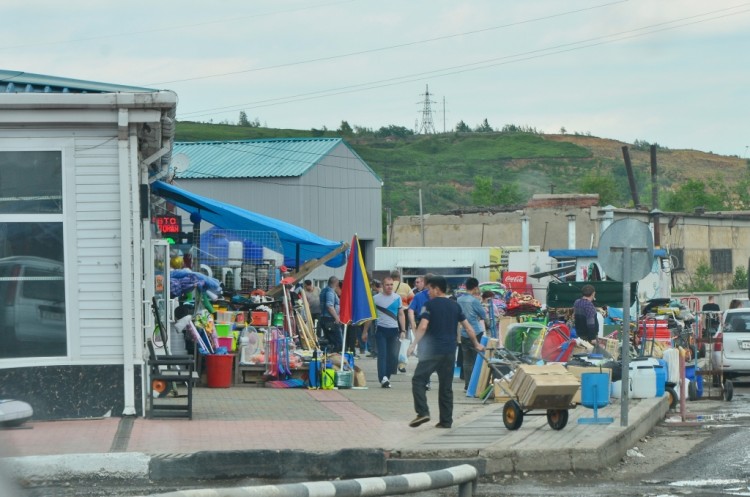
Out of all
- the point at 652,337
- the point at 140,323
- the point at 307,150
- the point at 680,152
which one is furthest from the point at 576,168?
the point at 140,323

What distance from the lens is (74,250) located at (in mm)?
13320

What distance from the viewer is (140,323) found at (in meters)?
13.5

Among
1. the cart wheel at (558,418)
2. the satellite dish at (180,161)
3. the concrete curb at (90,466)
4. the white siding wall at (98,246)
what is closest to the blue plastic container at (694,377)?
the cart wheel at (558,418)

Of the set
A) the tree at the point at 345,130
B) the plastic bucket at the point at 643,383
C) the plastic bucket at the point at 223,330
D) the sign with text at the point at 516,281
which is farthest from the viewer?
the tree at the point at 345,130

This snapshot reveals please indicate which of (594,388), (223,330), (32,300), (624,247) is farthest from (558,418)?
(223,330)

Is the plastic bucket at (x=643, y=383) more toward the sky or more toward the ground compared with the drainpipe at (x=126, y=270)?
more toward the ground

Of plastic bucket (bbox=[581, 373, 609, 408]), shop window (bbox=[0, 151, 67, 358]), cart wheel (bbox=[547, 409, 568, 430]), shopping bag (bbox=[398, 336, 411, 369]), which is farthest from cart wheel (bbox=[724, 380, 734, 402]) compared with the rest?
shop window (bbox=[0, 151, 67, 358])

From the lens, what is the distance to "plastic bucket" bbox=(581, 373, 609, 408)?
46.0 ft

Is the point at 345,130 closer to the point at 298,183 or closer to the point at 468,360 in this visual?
the point at 298,183

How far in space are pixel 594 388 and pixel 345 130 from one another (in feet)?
407

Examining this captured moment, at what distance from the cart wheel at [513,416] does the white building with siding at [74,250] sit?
4.19 meters

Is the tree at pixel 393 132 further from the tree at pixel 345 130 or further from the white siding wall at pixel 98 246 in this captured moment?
the white siding wall at pixel 98 246

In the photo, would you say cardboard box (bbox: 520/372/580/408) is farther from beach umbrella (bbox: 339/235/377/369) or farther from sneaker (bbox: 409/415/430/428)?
beach umbrella (bbox: 339/235/377/369)

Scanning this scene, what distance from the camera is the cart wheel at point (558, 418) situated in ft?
43.6
